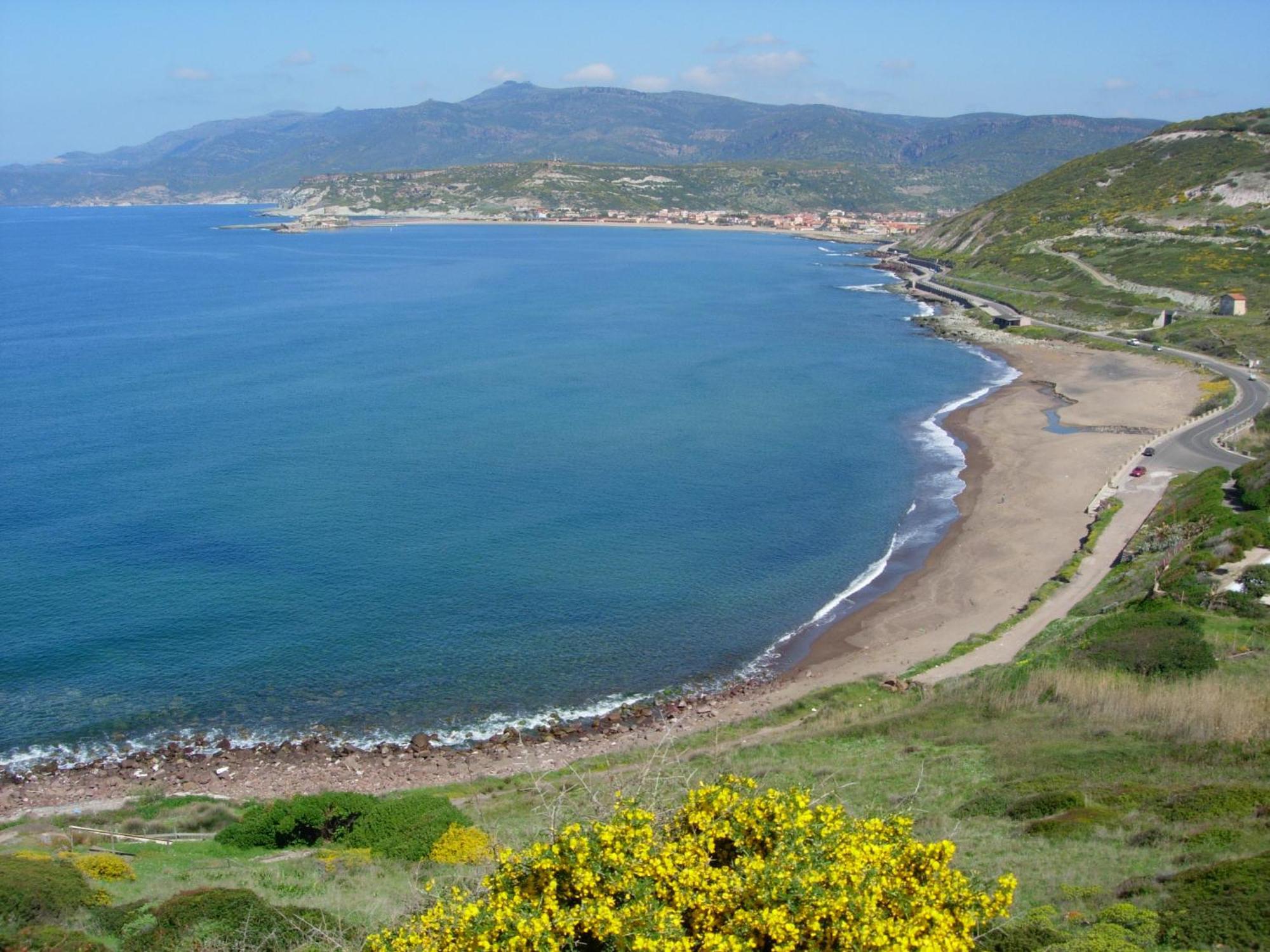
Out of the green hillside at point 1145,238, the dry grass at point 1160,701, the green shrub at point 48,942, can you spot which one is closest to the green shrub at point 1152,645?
the dry grass at point 1160,701

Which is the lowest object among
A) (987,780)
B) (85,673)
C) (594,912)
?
(85,673)

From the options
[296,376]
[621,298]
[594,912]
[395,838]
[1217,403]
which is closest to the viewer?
[594,912]

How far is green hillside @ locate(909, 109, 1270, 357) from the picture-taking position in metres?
85.4

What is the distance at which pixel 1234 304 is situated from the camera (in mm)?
→ 80062

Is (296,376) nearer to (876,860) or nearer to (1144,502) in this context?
(1144,502)

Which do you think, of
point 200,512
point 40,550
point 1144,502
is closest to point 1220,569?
point 1144,502

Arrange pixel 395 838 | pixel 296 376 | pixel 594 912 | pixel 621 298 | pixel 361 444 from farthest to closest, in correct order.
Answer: pixel 621 298
pixel 296 376
pixel 361 444
pixel 395 838
pixel 594 912

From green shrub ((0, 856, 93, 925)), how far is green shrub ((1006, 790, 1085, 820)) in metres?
14.2

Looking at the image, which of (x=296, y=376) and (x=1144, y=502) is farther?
(x=296, y=376)

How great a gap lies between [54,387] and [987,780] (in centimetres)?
6314

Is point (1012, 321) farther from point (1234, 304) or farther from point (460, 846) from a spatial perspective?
point (460, 846)

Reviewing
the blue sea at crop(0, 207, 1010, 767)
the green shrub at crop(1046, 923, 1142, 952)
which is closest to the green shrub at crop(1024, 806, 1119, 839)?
the green shrub at crop(1046, 923, 1142, 952)

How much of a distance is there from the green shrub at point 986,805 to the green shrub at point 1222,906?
486 cm

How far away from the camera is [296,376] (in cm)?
6800
